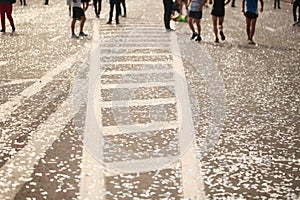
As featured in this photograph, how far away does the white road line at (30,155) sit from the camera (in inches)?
185

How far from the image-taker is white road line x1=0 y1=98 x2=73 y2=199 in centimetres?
470

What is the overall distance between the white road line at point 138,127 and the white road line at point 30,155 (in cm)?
54

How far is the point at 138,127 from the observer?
6668mm

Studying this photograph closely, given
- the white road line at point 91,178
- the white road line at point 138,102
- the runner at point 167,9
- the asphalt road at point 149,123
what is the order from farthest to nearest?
the runner at point 167,9 < the white road line at point 138,102 < the asphalt road at point 149,123 < the white road line at point 91,178

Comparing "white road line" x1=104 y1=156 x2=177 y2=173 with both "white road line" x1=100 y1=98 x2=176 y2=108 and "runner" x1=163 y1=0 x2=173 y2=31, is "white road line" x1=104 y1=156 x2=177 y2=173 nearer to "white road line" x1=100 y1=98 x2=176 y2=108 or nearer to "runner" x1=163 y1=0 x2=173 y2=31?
"white road line" x1=100 y1=98 x2=176 y2=108

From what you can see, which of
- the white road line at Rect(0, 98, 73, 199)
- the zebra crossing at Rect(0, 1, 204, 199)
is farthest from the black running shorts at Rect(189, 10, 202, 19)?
the white road line at Rect(0, 98, 73, 199)

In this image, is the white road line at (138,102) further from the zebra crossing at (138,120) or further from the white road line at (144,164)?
the white road line at (144,164)

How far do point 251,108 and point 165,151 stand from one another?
2403 mm

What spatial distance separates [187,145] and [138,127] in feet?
2.89

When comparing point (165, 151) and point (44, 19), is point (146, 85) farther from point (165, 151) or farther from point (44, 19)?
point (44, 19)

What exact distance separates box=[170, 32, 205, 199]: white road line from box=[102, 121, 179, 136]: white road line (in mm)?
138

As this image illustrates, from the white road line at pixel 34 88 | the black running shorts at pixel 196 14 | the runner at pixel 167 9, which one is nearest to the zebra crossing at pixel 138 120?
the white road line at pixel 34 88

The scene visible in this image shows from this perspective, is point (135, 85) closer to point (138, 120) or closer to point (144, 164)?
point (138, 120)

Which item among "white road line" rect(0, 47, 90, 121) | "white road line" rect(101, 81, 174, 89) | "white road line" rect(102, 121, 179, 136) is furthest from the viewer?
"white road line" rect(101, 81, 174, 89)
